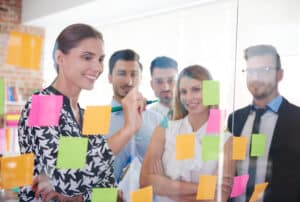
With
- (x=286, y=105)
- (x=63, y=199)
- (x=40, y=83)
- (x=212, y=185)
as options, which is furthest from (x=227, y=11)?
(x=63, y=199)

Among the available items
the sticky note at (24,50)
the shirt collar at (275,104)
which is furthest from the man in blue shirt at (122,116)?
the shirt collar at (275,104)

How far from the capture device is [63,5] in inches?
74.9

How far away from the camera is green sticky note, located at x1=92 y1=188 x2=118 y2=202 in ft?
6.13

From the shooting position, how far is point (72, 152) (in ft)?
5.89

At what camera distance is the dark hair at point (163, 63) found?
2096mm

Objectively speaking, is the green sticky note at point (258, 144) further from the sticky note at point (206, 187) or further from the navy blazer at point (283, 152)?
the sticky note at point (206, 187)

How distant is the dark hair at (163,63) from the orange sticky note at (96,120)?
0.37 metres

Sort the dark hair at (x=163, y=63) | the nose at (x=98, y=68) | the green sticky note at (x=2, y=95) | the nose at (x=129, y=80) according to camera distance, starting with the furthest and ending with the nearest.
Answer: the dark hair at (x=163, y=63) → the nose at (x=129, y=80) → the nose at (x=98, y=68) → the green sticky note at (x=2, y=95)

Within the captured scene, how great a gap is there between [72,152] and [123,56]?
56 cm

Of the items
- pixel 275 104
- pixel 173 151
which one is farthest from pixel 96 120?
pixel 275 104

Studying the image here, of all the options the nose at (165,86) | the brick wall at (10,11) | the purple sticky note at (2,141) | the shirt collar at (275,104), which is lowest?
the purple sticky note at (2,141)

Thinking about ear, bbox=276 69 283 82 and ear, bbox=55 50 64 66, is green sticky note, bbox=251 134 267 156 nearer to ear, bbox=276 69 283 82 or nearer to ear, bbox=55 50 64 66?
ear, bbox=276 69 283 82

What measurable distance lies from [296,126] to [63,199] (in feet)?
5.20

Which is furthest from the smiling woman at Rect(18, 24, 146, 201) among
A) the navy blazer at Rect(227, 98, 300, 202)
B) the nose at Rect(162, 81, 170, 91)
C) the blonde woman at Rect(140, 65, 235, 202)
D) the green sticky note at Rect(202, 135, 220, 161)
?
the navy blazer at Rect(227, 98, 300, 202)
